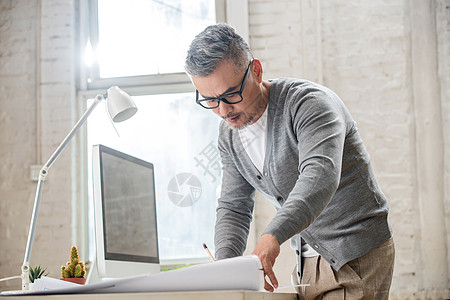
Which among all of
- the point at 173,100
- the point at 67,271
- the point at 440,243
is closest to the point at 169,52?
the point at 173,100

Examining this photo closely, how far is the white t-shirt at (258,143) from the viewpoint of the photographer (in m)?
1.47

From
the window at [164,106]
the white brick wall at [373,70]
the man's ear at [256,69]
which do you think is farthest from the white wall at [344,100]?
the man's ear at [256,69]

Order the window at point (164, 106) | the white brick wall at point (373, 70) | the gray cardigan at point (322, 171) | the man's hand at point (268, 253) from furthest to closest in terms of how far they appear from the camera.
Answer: the window at point (164, 106) → the white brick wall at point (373, 70) → the gray cardigan at point (322, 171) → the man's hand at point (268, 253)

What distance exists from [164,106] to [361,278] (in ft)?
7.64

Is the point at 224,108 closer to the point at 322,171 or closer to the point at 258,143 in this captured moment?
the point at 258,143

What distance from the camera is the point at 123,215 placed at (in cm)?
180

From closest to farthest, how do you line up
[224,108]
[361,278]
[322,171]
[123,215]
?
[322,171], [361,278], [224,108], [123,215]

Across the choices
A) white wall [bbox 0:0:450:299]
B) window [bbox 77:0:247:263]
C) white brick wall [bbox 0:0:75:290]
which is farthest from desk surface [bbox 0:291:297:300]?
white brick wall [bbox 0:0:75:290]

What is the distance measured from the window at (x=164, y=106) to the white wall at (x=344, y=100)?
165 mm

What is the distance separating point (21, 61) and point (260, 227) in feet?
6.39

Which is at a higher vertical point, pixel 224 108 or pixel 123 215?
pixel 224 108

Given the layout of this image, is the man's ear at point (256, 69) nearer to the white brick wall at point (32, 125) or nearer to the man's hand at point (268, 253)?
the man's hand at point (268, 253)

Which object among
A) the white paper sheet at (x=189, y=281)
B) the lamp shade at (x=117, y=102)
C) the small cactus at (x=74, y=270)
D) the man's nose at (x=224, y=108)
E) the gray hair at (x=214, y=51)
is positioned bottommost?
the small cactus at (x=74, y=270)

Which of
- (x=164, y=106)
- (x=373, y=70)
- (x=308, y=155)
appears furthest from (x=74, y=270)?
(x=373, y=70)
